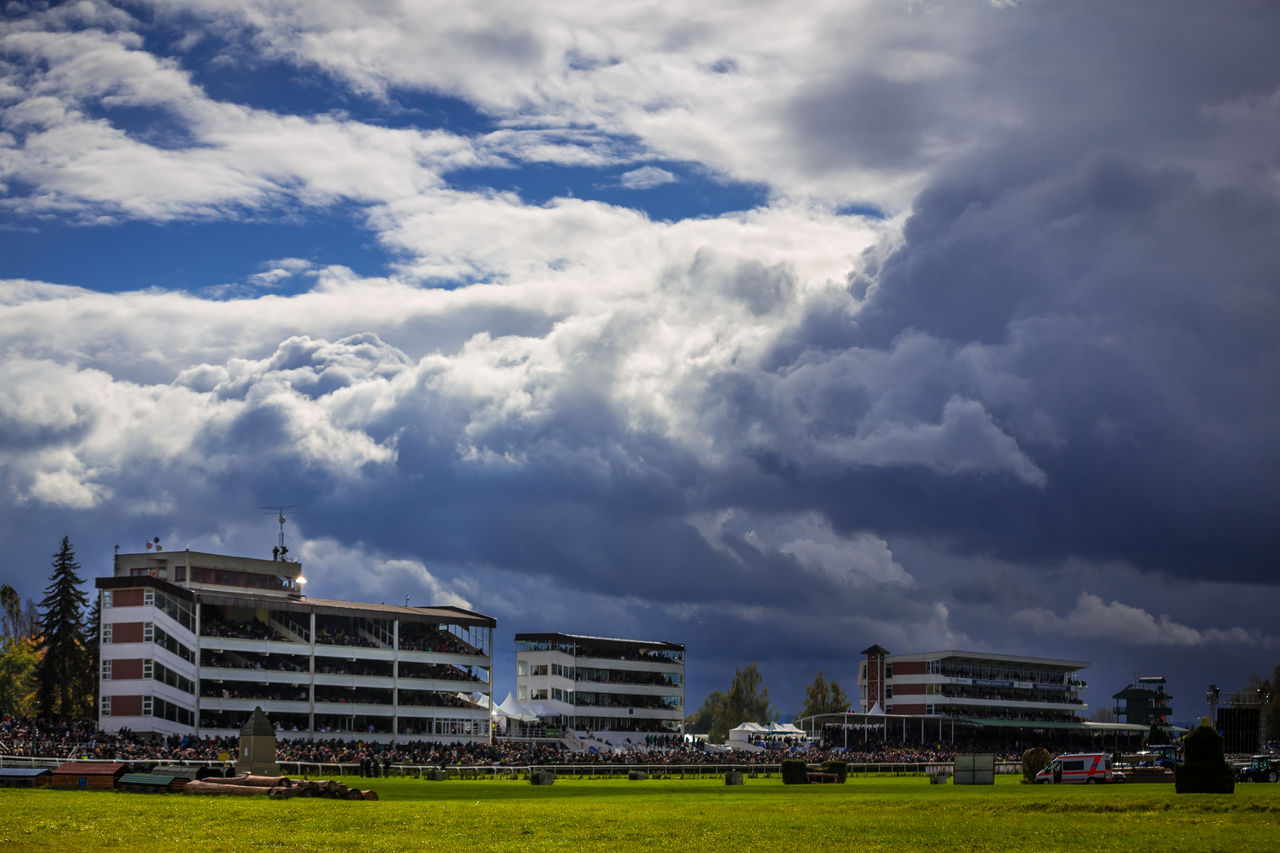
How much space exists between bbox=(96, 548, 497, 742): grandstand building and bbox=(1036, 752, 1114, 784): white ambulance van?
67476mm

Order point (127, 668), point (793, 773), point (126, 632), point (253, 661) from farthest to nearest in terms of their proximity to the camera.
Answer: point (253, 661), point (126, 632), point (127, 668), point (793, 773)

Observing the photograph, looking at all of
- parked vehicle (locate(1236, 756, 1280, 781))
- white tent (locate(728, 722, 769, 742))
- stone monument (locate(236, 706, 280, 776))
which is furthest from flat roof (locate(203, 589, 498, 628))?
parked vehicle (locate(1236, 756, 1280, 781))

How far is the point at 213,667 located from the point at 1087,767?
248 ft

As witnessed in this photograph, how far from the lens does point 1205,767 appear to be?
47188 millimetres

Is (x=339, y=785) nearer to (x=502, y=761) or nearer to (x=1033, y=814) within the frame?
(x=1033, y=814)

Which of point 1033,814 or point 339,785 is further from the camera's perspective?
point 339,785

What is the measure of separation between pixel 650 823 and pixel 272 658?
88465 mm

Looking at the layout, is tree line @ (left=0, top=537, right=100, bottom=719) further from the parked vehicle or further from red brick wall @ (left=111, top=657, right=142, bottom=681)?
the parked vehicle

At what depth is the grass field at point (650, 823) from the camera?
3173cm

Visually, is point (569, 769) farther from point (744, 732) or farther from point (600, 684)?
point (600, 684)

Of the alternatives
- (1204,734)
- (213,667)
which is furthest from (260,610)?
(1204,734)

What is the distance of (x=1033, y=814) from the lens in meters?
40.5

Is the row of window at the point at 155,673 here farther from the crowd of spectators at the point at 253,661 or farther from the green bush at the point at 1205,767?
the green bush at the point at 1205,767

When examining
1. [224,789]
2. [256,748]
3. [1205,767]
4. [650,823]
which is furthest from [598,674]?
[650,823]
